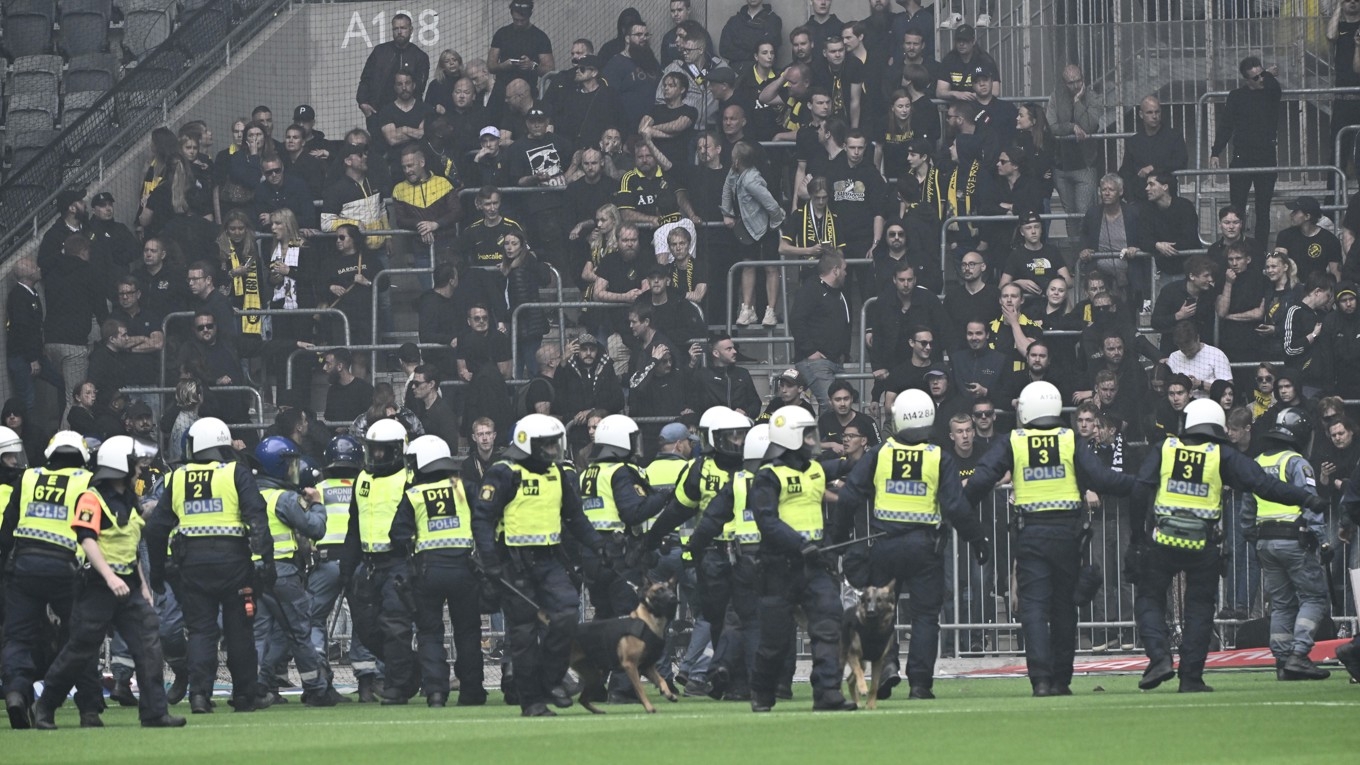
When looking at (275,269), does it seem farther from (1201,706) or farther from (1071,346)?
(1201,706)

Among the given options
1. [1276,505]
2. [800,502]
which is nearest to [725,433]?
[800,502]

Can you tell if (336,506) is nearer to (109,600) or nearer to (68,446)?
(68,446)

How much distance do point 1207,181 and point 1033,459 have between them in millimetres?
8007

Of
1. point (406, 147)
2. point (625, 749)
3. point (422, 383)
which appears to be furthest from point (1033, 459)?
point (406, 147)

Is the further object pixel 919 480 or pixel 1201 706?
pixel 919 480

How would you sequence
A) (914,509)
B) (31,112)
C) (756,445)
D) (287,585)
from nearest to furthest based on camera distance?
(756,445) < (914,509) < (287,585) < (31,112)

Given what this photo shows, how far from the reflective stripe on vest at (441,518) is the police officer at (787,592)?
91.1 inches

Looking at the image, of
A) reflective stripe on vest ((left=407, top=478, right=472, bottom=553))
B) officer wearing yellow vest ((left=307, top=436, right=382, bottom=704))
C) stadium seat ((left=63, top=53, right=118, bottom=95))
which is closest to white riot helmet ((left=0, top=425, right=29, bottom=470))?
officer wearing yellow vest ((left=307, top=436, right=382, bottom=704))

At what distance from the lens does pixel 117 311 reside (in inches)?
875

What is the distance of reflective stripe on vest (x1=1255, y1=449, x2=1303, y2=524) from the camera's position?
15.8m

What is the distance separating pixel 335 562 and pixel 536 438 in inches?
130

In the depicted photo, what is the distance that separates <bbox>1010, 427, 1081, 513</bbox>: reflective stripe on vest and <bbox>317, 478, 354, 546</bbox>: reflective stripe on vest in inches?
208

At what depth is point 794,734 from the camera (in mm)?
11953

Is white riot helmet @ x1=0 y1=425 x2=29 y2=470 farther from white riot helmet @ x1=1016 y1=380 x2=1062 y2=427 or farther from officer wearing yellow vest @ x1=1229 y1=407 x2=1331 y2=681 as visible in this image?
officer wearing yellow vest @ x1=1229 y1=407 x2=1331 y2=681
